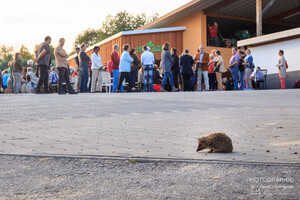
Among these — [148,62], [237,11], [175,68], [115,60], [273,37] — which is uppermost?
[237,11]

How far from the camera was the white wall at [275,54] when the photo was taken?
21.6 m

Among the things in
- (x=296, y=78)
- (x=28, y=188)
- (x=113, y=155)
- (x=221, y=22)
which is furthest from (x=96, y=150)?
(x=221, y=22)

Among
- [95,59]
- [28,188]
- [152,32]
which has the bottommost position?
[28,188]

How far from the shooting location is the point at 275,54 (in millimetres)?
22922

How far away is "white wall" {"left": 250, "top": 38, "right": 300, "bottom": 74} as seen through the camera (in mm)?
21609

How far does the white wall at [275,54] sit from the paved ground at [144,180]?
19.9m

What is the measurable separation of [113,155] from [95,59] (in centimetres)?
1293

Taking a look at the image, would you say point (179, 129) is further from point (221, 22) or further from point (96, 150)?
point (221, 22)

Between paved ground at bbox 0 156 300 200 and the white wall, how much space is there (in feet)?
65.3

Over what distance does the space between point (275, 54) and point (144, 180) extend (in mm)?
21634

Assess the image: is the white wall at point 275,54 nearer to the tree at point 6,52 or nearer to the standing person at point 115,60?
the standing person at point 115,60

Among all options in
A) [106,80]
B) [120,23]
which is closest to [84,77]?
[106,80]

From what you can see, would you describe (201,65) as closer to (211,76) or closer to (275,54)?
(211,76)

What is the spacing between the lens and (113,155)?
3.59 m
